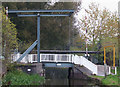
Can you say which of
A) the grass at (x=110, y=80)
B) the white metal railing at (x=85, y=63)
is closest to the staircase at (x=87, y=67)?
the white metal railing at (x=85, y=63)

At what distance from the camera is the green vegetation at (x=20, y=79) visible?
12.8 meters

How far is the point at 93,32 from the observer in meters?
20.4

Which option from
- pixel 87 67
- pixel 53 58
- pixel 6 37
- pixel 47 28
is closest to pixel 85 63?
pixel 87 67

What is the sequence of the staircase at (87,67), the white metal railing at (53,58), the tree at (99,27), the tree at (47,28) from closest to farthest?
the staircase at (87,67) < the white metal railing at (53,58) < the tree at (99,27) < the tree at (47,28)

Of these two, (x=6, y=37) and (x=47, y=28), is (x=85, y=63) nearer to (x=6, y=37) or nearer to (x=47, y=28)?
(x=6, y=37)

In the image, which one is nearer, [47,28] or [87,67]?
[87,67]

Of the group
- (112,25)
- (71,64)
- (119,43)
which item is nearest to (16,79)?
(71,64)

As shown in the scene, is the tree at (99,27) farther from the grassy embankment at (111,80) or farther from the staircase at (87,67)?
the grassy embankment at (111,80)

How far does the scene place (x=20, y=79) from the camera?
13055 mm

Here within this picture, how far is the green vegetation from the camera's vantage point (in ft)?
42.2

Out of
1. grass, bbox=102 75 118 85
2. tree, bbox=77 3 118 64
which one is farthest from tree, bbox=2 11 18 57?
tree, bbox=77 3 118 64

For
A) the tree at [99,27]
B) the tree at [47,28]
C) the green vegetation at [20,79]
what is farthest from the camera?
the tree at [47,28]

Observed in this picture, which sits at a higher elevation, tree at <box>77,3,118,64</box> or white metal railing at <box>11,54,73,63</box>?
tree at <box>77,3,118,64</box>

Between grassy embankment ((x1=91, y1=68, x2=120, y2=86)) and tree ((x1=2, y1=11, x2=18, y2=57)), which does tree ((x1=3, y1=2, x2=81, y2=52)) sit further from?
grassy embankment ((x1=91, y1=68, x2=120, y2=86))
